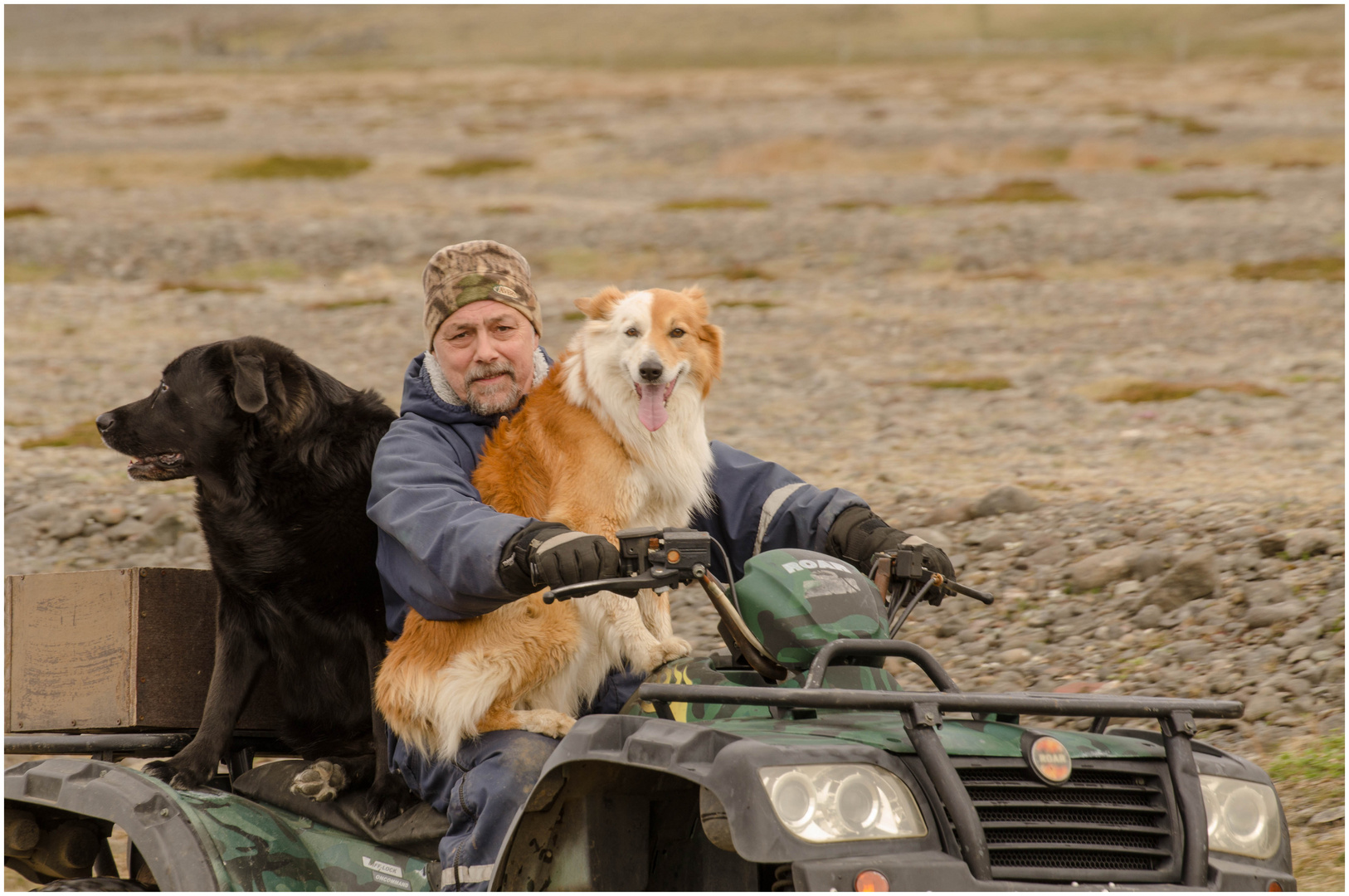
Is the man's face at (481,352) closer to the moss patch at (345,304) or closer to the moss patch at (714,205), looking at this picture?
the moss patch at (345,304)

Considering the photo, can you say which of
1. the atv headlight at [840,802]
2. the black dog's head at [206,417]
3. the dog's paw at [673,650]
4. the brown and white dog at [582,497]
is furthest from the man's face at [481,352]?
the atv headlight at [840,802]

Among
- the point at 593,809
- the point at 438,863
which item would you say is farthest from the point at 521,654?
the point at 593,809

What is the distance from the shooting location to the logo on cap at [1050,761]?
3.17 meters

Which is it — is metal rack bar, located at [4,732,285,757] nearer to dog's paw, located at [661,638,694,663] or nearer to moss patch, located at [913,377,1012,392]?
dog's paw, located at [661,638,694,663]

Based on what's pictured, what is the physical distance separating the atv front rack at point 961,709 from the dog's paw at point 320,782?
1.57 meters

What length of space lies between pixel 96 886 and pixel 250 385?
165 cm

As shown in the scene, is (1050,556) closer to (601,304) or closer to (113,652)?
(601,304)

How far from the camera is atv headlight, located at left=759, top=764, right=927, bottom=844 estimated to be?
2.89 meters

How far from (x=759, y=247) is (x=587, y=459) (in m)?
25.6

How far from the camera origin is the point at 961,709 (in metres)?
3.06

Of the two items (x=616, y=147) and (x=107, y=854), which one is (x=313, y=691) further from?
(x=616, y=147)

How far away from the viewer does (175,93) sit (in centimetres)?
7144

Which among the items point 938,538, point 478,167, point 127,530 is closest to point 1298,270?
point 938,538

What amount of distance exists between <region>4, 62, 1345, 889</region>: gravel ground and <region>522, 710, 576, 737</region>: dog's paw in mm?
3086
